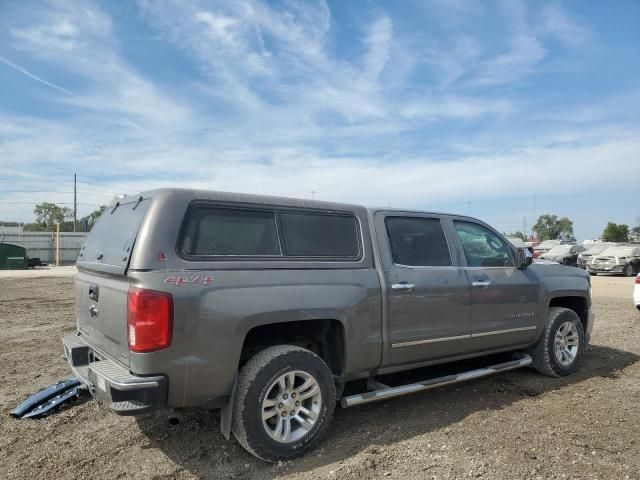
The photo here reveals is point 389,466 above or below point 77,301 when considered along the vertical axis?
below

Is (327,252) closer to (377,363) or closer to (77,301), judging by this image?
(377,363)

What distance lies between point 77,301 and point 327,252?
2.24 meters

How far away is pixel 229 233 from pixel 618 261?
24.8 meters

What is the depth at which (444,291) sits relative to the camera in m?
4.52

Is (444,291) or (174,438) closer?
(174,438)

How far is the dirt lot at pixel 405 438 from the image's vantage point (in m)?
3.42

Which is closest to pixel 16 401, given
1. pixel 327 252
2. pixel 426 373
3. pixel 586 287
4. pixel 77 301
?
pixel 77 301

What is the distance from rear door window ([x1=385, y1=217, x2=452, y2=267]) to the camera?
4.46 meters

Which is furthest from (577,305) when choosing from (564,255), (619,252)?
(564,255)

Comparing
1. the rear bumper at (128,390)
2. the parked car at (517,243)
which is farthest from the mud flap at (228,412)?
the parked car at (517,243)

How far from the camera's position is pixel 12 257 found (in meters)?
25.8

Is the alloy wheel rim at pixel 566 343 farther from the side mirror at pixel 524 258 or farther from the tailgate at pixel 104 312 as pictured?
the tailgate at pixel 104 312

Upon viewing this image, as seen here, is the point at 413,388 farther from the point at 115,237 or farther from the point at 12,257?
the point at 12,257

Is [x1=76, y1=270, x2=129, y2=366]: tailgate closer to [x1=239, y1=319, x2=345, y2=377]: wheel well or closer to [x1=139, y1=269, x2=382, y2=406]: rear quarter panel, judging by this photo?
[x1=139, y1=269, x2=382, y2=406]: rear quarter panel
